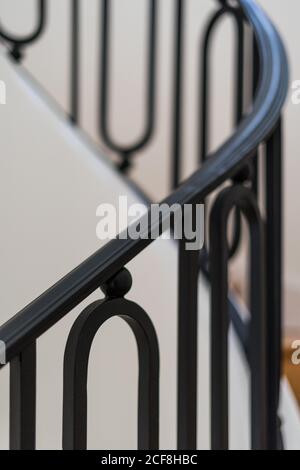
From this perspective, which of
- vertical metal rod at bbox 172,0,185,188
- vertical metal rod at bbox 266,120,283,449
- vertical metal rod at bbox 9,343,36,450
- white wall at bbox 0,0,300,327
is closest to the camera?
vertical metal rod at bbox 9,343,36,450

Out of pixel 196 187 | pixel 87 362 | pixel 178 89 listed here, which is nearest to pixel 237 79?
pixel 178 89

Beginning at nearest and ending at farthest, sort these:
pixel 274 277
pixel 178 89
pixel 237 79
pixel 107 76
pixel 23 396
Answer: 1. pixel 23 396
2. pixel 274 277
3. pixel 237 79
4. pixel 178 89
5. pixel 107 76

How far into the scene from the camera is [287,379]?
1.91m

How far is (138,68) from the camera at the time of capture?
3111 mm

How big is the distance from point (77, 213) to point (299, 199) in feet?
5.58

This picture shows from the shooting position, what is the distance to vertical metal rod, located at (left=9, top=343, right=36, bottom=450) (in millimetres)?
713

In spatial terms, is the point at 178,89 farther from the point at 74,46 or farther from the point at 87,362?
the point at 87,362

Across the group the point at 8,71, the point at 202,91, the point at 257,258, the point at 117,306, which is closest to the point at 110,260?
the point at 117,306

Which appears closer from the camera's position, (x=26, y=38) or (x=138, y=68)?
(x=26, y=38)

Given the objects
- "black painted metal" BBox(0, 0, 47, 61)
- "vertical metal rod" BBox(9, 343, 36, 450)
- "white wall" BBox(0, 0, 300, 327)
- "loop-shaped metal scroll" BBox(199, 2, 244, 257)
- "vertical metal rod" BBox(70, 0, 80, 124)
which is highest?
"white wall" BBox(0, 0, 300, 327)

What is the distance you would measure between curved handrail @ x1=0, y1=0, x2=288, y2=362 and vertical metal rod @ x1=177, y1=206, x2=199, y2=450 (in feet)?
0.31

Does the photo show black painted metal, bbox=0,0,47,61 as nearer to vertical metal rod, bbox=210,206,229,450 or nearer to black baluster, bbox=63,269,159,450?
vertical metal rod, bbox=210,206,229,450

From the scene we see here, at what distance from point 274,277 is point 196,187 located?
15.4 inches

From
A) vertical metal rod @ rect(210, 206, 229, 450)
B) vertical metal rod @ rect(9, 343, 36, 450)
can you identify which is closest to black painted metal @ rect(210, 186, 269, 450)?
vertical metal rod @ rect(210, 206, 229, 450)
